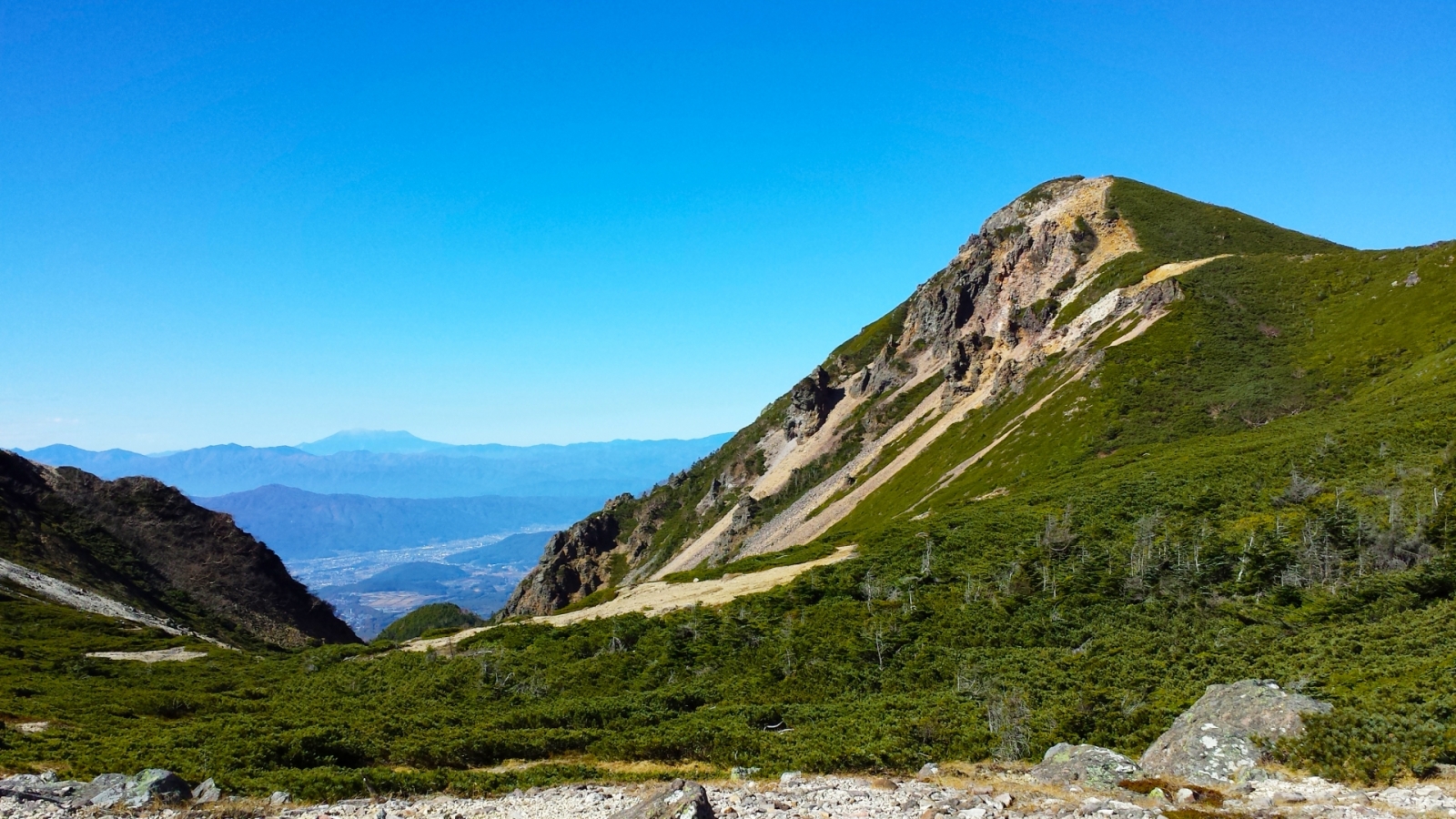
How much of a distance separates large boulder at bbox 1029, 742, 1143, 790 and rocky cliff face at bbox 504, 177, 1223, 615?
261 ft

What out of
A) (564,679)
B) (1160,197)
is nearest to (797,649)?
(564,679)

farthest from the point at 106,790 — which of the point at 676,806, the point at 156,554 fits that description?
the point at 156,554

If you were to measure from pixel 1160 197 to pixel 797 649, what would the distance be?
139850mm

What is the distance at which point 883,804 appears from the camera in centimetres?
1606

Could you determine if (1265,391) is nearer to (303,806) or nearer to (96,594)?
(303,806)

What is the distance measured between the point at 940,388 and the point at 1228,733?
11419 cm

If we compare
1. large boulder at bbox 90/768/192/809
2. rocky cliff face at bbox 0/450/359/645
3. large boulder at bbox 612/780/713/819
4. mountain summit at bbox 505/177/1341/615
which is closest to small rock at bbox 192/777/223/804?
large boulder at bbox 90/768/192/809

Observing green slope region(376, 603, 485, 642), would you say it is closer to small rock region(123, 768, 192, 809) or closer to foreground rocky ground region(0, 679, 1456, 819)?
small rock region(123, 768, 192, 809)

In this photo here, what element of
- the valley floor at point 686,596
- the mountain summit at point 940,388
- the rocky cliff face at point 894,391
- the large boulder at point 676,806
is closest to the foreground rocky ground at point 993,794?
the large boulder at point 676,806

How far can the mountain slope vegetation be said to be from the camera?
22406mm

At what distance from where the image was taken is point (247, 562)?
96.1m

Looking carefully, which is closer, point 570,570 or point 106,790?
point 106,790

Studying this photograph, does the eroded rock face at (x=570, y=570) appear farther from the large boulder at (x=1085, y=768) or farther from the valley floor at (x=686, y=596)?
the large boulder at (x=1085, y=768)

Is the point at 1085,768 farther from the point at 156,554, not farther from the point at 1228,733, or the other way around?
the point at 156,554
